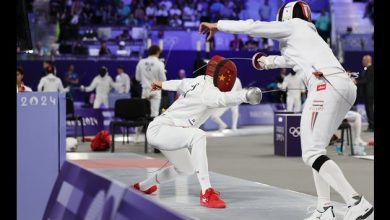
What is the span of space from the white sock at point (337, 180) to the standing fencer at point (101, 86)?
1410cm

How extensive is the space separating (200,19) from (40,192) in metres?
16.9

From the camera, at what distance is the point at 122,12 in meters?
24.2

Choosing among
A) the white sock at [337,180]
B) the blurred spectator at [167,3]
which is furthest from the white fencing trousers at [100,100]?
the white sock at [337,180]

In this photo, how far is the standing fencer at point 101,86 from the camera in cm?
1888

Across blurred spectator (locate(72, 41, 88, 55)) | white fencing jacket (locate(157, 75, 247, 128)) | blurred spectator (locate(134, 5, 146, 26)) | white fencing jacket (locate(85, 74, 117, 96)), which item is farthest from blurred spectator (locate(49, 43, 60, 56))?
white fencing jacket (locate(157, 75, 247, 128))

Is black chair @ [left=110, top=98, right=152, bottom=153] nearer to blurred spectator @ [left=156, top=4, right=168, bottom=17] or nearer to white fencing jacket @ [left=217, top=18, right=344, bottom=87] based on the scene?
white fencing jacket @ [left=217, top=18, right=344, bottom=87]

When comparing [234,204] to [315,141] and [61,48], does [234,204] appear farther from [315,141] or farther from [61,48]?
[61,48]

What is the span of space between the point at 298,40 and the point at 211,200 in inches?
56.1

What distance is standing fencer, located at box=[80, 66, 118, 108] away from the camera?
1888 cm

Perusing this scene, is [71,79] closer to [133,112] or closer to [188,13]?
[188,13]

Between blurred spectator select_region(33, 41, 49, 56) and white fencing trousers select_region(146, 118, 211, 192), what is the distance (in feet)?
47.0

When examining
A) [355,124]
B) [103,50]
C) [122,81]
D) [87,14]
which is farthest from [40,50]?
[355,124]

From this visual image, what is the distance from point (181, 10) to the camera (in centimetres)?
2469
